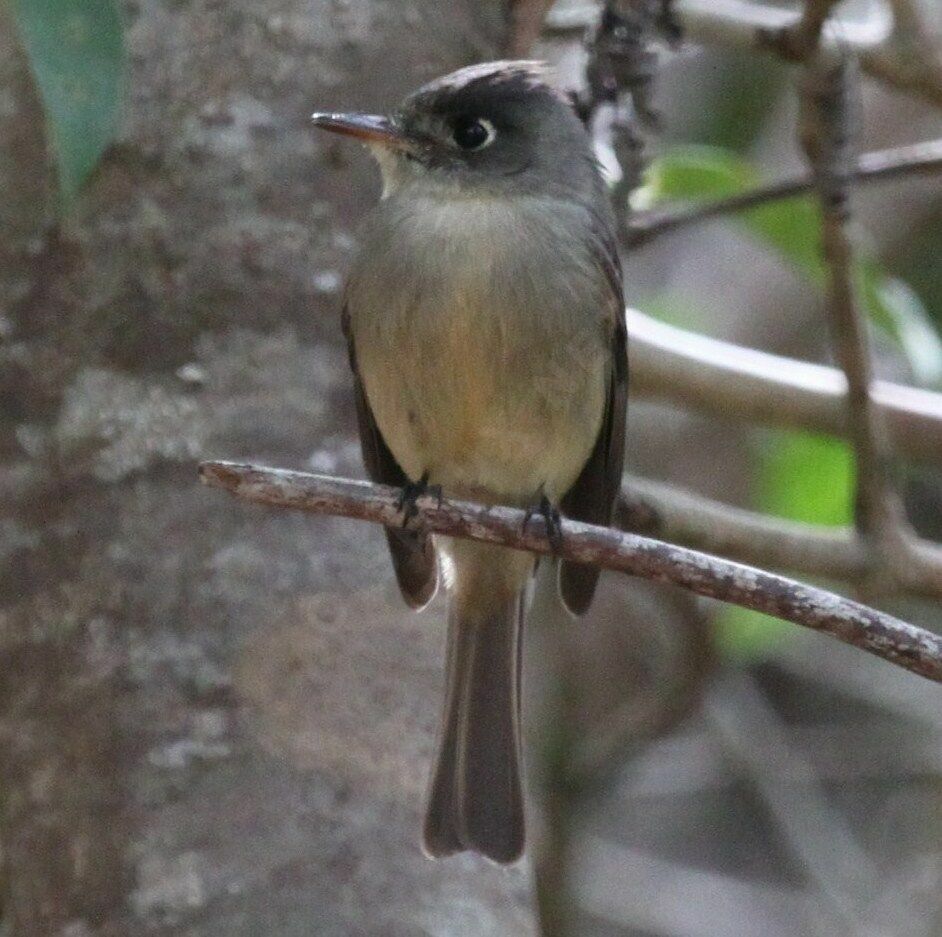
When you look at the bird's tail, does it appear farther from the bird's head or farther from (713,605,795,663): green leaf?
(713,605,795,663): green leaf

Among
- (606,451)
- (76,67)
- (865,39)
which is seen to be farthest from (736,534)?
(76,67)

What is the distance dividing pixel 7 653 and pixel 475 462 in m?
0.78

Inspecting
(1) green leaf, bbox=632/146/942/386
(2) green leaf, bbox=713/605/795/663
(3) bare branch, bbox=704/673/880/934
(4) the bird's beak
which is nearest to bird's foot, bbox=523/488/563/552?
(4) the bird's beak

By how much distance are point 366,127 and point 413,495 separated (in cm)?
55

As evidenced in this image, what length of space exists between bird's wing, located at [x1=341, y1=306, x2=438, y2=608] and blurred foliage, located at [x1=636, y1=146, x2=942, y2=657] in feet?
3.01

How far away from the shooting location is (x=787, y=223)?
3918mm

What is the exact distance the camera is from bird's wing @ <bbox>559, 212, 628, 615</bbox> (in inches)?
117

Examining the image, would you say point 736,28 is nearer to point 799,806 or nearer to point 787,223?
point 787,223

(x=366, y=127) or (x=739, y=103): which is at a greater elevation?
(x=366, y=127)

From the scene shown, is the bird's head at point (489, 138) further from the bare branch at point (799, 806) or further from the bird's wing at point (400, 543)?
the bare branch at point (799, 806)

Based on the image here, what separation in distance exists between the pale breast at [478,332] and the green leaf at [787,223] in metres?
0.71

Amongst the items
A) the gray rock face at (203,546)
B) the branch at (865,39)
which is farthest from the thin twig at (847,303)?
the gray rock face at (203,546)

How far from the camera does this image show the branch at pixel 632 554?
6.26 ft

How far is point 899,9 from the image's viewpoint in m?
3.48
